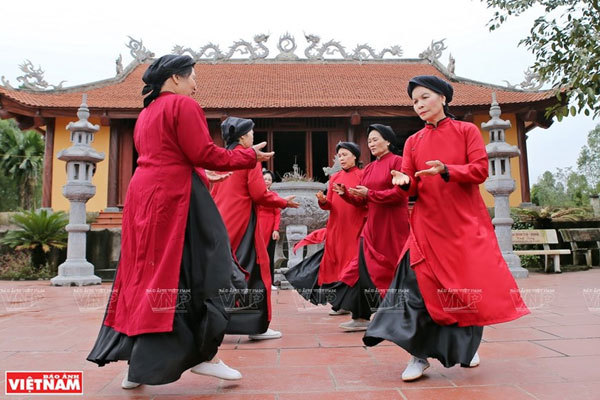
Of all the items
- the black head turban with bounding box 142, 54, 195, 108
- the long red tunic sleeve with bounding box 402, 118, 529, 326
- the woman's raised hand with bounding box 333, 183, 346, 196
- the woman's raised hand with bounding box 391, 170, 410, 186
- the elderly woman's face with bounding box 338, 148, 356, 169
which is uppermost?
the black head turban with bounding box 142, 54, 195, 108

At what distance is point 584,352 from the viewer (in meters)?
2.80

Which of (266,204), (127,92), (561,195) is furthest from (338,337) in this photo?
(561,195)

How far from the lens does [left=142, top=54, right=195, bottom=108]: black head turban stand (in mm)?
2322

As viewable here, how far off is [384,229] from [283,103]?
399 inches

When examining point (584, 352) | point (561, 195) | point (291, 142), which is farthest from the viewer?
point (561, 195)

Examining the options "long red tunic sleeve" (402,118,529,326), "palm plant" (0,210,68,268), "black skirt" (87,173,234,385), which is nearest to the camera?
"black skirt" (87,173,234,385)

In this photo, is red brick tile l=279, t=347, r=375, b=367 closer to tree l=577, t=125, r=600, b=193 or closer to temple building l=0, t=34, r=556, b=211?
temple building l=0, t=34, r=556, b=211

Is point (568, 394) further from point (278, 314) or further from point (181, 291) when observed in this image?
point (278, 314)

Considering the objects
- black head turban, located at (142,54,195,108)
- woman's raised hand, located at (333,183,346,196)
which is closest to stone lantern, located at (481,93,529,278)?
woman's raised hand, located at (333,183,346,196)

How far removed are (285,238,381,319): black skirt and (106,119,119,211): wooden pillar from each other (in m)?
10.8

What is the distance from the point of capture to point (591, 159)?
113ft

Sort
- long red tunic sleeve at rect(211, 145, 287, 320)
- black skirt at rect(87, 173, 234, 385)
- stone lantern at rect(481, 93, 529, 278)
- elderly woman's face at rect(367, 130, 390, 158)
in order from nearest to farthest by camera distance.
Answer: black skirt at rect(87, 173, 234, 385) < long red tunic sleeve at rect(211, 145, 287, 320) < elderly woman's face at rect(367, 130, 390, 158) < stone lantern at rect(481, 93, 529, 278)

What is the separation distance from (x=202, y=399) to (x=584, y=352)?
2.31 meters

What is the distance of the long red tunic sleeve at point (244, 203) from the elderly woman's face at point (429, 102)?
1329 millimetres
